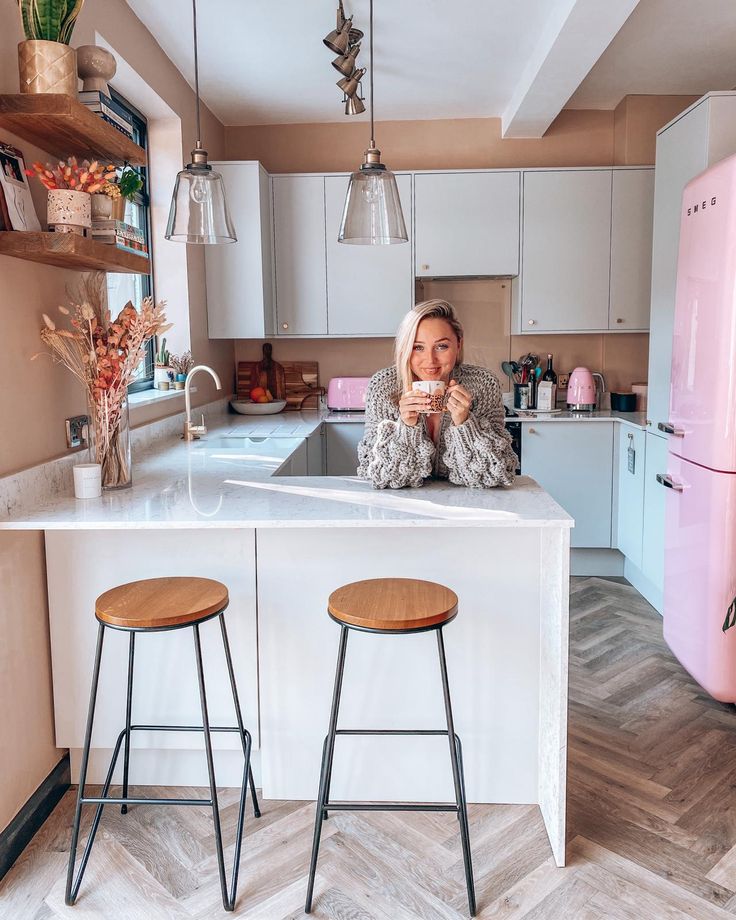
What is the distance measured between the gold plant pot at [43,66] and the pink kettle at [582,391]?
325cm

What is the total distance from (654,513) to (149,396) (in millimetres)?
2411

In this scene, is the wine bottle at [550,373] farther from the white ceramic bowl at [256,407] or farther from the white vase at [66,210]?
the white vase at [66,210]

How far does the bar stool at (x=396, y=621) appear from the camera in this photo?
5.44 feet

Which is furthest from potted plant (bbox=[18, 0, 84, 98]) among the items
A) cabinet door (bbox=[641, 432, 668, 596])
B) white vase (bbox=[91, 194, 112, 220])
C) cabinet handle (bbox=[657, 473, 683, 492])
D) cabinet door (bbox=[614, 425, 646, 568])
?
cabinet door (bbox=[614, 425, 646, 568])

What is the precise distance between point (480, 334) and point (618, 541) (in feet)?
4.99

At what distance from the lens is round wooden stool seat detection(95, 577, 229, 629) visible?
1710 millimetres

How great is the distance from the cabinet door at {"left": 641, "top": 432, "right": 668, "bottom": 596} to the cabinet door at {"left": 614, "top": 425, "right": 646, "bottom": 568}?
61 millimetres

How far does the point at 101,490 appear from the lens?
2244mm

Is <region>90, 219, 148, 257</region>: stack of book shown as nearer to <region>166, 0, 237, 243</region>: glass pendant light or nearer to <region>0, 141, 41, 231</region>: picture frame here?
<region>0, 141, 41, 231</region>: picture frame

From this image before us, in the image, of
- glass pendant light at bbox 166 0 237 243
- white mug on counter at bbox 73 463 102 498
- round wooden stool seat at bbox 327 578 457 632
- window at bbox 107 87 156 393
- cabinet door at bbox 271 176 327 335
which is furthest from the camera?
cabinet door at bbox 271 176 327 335

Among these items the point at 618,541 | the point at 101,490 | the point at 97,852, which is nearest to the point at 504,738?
the point at 97,852

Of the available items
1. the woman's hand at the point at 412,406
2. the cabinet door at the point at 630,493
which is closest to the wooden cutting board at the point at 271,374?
the cabinet door at the point at 630,493

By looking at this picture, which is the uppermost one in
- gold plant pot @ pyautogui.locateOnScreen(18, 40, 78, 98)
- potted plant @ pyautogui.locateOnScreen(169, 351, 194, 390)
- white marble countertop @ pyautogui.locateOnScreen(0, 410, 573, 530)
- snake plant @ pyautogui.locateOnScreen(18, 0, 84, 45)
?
snake plant @ pyautogui.locateOnScreen(18, 0, 84, 45)

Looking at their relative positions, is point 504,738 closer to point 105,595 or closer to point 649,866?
point 649,866
